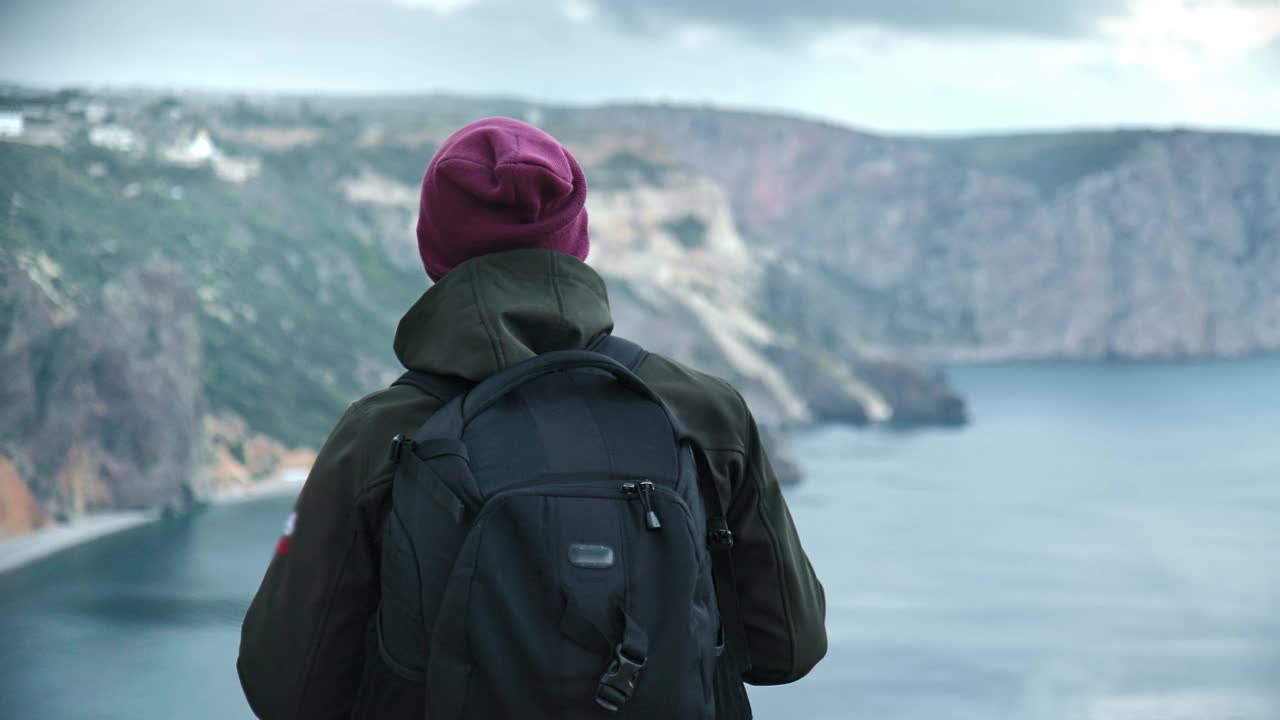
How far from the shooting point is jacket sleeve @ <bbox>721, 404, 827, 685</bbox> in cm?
140

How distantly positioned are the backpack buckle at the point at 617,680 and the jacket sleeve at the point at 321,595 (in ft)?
0.78

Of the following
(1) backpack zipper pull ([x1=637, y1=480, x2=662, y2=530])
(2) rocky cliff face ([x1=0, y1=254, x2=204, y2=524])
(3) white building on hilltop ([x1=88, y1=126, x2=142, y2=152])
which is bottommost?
(2) rocky cliff face ([x1=0, y1=254, x2=204, y2=524])

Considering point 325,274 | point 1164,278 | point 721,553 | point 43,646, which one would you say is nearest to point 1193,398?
point 1164,278

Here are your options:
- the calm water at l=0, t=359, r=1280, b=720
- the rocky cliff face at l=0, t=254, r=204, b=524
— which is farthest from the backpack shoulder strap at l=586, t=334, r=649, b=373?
the rocky cliff face at l=0, t=254, r=204, b=524

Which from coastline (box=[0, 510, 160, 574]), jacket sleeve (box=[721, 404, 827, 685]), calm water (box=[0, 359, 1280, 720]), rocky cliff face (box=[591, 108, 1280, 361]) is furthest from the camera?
rocky cliff face (box=[591, 108, 1280, 361])

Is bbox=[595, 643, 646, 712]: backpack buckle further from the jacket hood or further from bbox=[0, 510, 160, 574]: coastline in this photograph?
bbox=[0, 510, 160, 574]: coastline

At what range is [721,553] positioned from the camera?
4.60 feet

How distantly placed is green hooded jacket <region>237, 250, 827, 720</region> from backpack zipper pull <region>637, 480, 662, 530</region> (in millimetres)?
127

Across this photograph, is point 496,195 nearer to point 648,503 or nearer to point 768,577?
point 648,503

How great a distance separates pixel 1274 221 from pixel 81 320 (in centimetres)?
5422

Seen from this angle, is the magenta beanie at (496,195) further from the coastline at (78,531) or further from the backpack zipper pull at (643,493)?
the coastline at (78,531)

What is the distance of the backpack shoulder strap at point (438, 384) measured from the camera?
1295 mm

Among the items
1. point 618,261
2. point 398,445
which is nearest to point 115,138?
point 618,261

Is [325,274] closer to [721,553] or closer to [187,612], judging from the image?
[187,612]
